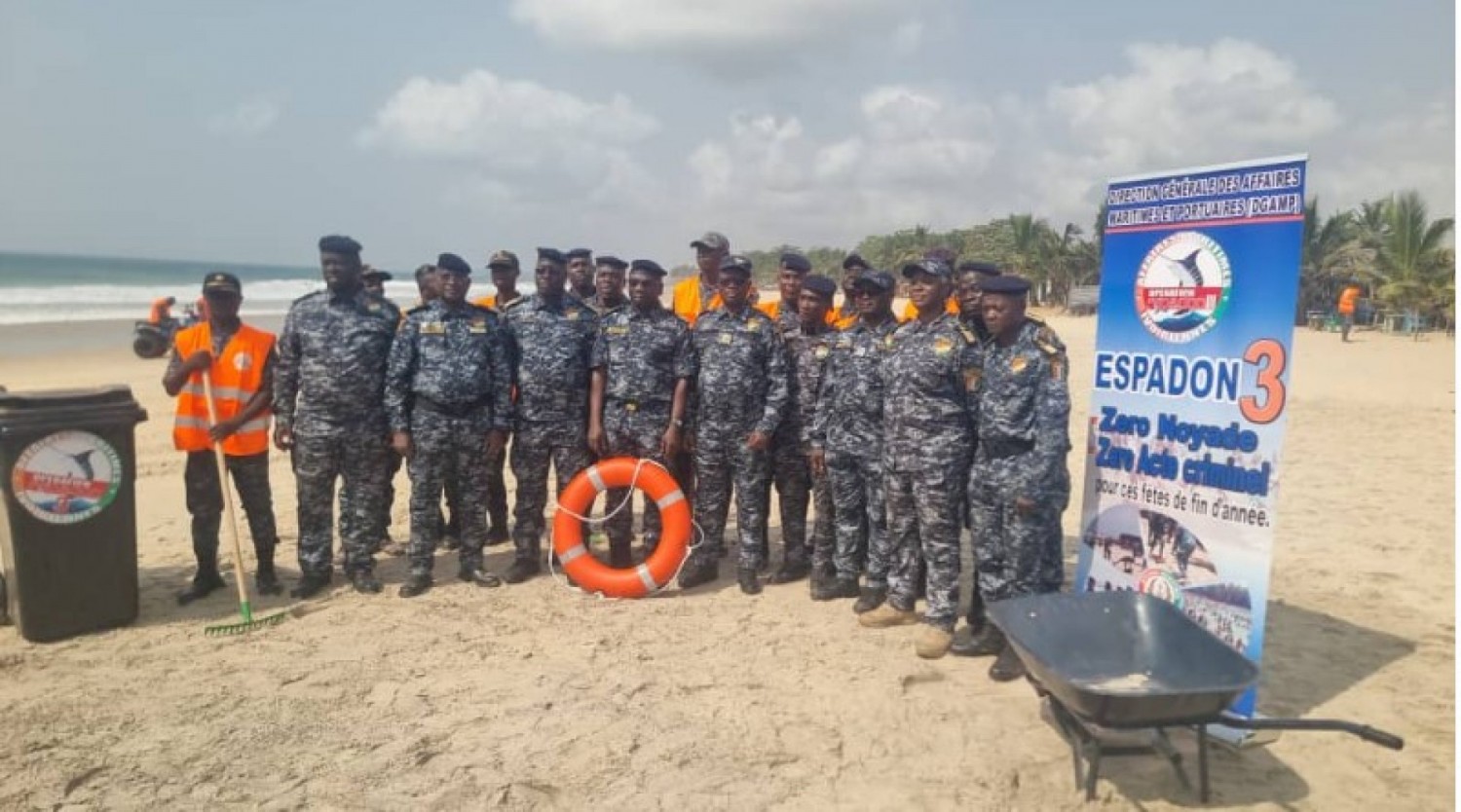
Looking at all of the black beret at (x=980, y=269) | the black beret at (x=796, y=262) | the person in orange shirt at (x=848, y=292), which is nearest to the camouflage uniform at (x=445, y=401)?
the black beret at (x=796, y=262)

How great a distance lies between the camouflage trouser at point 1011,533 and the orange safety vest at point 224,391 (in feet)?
11.9

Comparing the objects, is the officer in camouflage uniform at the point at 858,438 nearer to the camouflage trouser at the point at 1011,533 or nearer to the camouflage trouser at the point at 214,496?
the camouflage trouser at the point at 1011,533

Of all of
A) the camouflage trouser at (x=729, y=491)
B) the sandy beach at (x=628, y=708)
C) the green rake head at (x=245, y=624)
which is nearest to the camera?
the sandy beach at (x=628, y=708)

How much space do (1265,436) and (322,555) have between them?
448 centimetres

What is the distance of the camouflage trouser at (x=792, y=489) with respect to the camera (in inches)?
191

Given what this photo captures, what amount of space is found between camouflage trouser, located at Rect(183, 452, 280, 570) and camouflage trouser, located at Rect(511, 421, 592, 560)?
131cm

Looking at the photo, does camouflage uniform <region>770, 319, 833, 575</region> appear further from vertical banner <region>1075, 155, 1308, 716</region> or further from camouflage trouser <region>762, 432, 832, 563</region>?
vertical banner <region>1075, 155, 1308, 716</region>

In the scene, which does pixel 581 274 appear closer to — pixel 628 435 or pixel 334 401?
pixel 628 435

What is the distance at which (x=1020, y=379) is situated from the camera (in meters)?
3.60

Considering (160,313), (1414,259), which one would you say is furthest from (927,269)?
(1414,259)

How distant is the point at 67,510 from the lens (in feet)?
12.9

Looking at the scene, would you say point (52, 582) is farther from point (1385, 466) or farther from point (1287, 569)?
point (1385, 466)

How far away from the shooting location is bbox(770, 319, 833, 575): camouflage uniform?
4711 millimetres

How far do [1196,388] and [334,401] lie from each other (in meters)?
4.01
